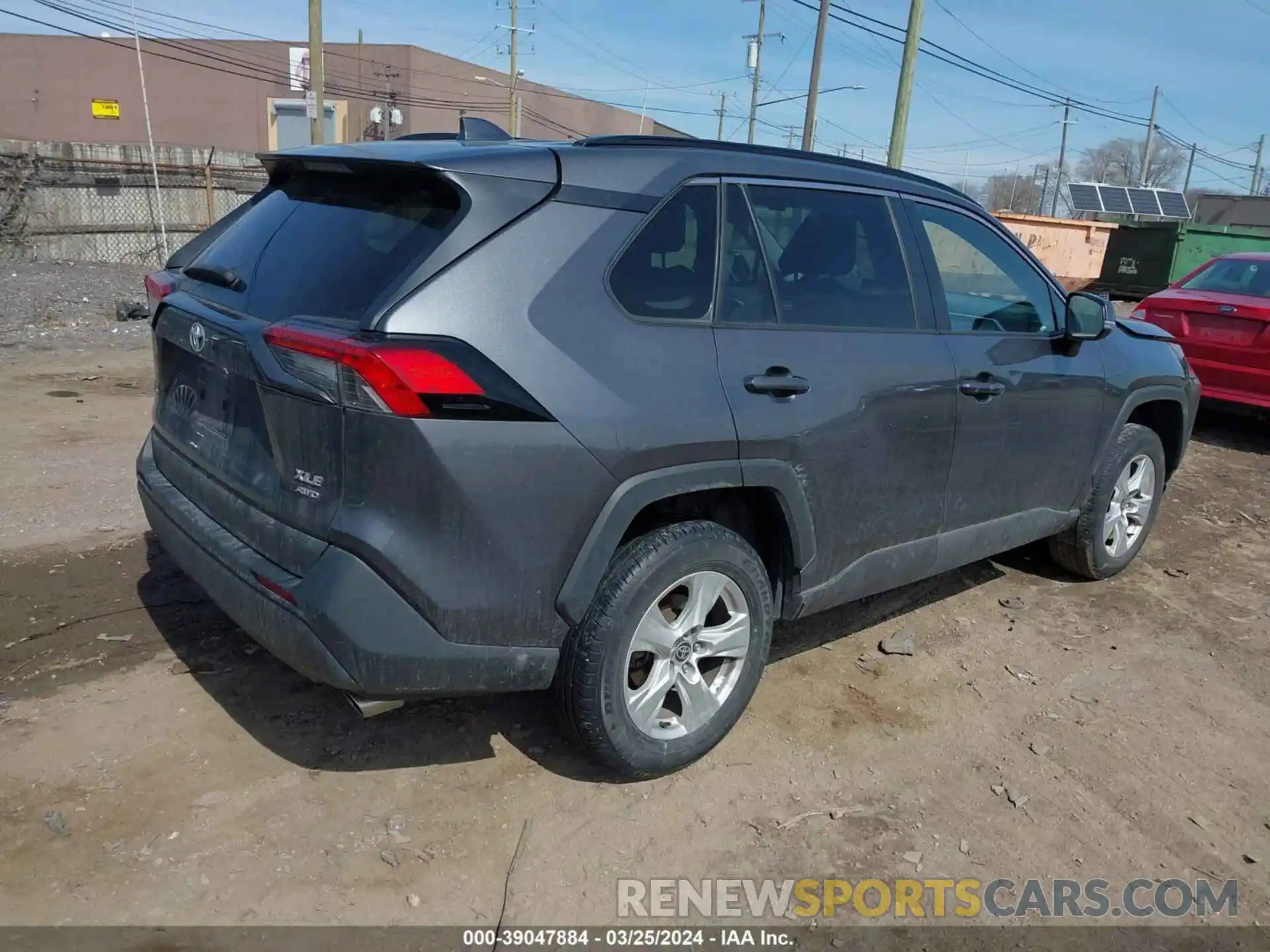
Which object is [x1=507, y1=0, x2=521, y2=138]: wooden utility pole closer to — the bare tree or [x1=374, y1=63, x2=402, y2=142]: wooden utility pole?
[x1=374, y1=63, x2=402, y2=142]: wooden utility pole

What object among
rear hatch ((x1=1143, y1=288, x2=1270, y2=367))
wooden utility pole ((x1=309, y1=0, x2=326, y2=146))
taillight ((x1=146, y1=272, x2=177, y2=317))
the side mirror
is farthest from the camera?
wooden utility pole ((x1=309, y1=0, x2=326, y2=146))

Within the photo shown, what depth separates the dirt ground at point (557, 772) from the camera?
104 inches

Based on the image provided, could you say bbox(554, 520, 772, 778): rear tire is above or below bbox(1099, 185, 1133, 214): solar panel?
below

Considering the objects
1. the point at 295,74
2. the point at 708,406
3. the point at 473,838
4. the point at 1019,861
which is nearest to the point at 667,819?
the point at 473,838

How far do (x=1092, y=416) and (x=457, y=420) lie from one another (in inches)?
126

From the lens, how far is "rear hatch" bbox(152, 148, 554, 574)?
2.43m

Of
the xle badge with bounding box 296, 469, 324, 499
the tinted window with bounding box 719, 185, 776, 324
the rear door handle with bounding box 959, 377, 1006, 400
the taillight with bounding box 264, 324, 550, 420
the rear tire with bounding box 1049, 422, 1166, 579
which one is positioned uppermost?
the tinted window with bounding box 719, 185, 776, 324

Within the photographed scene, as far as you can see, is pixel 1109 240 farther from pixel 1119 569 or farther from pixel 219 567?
pixel 219 567

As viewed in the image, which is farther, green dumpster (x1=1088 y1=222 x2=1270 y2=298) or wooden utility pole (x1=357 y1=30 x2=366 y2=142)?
wooden utility pole (x1=357 y1=30 x2=366 y2=142)

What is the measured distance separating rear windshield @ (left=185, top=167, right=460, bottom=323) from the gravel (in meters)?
6.74

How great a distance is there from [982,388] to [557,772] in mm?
2114

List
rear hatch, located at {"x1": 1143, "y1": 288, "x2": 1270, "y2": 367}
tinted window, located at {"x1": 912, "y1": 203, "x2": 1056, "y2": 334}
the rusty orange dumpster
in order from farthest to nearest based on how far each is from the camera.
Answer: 1. the rusty orange dumpster
2. rear hatch, located at {"x1": 1143, "y1": 288, "x2": 1270, "y2": 367}
3. tinted window, located at {"x1": 912, "y1": 203, "x2": 1056, "y2": 334}

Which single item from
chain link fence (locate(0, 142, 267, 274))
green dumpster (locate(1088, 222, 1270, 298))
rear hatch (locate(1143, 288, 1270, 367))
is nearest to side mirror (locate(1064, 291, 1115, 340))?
rear hatch (locate(1143, 288, 1270, 367))

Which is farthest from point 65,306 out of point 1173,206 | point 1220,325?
point 1173,206
